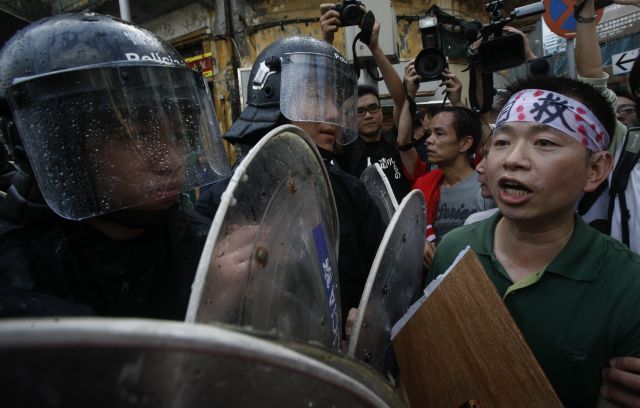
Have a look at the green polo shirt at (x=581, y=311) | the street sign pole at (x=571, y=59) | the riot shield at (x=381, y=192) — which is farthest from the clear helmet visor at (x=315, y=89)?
the street sign pole at (x=571, y=59)

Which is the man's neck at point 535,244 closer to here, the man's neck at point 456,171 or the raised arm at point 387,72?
the man's neck at point 456,171

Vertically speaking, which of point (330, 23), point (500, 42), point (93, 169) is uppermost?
point (330, 23)

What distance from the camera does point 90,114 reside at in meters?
1.07

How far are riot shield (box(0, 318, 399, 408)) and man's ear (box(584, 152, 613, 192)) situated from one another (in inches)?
48.4

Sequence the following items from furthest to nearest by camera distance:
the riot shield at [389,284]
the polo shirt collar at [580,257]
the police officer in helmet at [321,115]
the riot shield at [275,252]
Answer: the police officer in helmet at [321,115] → the polo shirt collar at [580,257] → the riot shield at [389,284] → the riot shield at [275,252]

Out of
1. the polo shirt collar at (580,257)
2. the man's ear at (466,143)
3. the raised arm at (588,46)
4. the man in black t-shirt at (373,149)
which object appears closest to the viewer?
the polo shirt collar at (580,257)

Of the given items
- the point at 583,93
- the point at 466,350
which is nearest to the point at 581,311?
the point at 466,350

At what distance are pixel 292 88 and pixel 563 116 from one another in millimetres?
1128

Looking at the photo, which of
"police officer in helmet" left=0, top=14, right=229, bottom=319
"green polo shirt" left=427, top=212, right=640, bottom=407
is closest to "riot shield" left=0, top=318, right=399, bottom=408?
"police officer in helmet" left=0, top=14, right=229, bottom=319

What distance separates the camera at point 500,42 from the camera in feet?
9.26

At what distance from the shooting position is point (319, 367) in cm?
41

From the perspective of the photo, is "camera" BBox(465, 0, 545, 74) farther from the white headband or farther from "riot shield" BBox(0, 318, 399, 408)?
"riot shield" BBox(0, 318, 399, 408)

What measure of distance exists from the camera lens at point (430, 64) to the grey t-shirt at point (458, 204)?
98 cm

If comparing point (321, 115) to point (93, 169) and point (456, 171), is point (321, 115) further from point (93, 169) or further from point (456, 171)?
point (456, 171)
